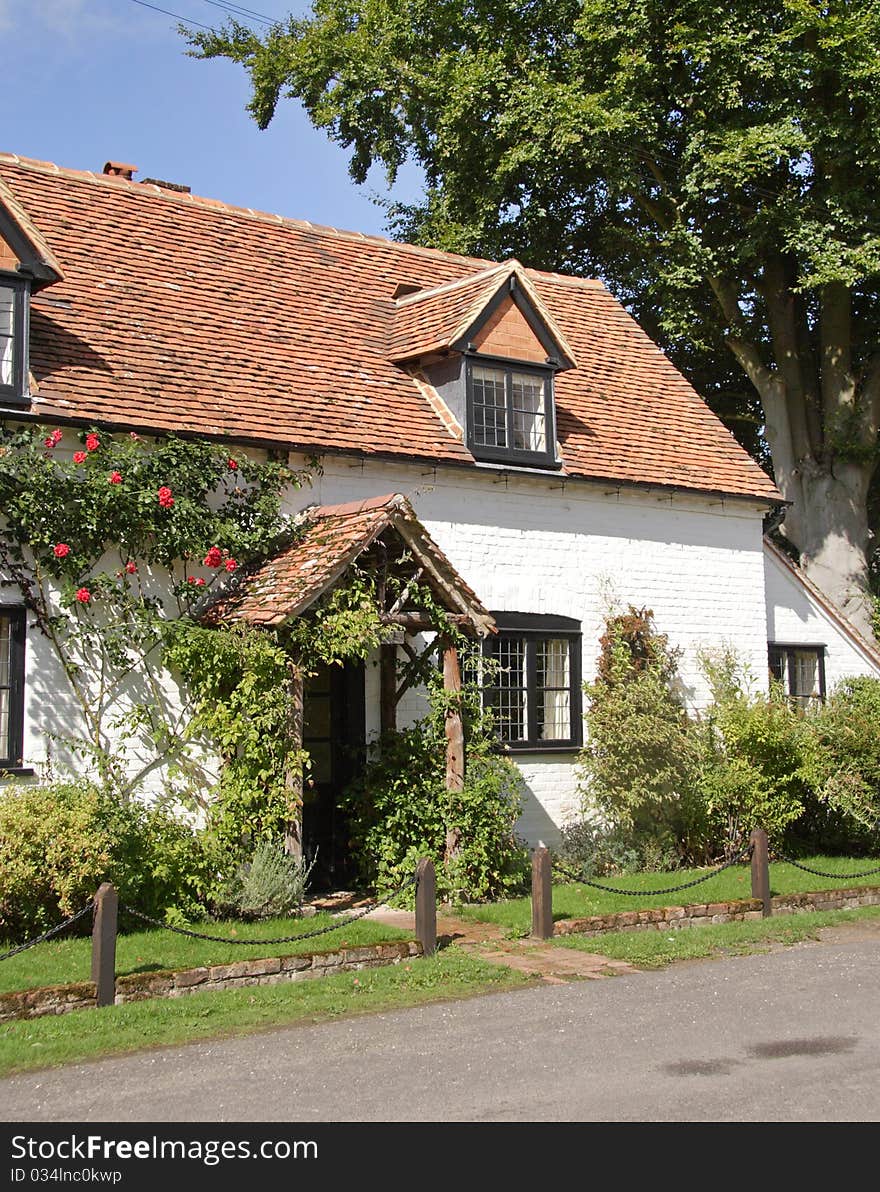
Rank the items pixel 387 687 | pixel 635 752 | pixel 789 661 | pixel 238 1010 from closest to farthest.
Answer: pixel 238 1010 → pixel 387 687 → pixel 635 752 → pixel 789 661

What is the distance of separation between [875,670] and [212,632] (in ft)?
43.1

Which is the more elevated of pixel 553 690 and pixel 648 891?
pixel 553 690

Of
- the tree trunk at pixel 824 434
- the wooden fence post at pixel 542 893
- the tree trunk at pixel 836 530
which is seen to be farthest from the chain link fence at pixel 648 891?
the tree trunk at pixel 836 530

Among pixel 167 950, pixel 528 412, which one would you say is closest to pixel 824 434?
pixel 528 412

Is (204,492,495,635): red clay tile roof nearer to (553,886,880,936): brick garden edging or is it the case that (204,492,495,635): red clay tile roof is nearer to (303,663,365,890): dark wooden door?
(303,663,365,890): dark wooden door

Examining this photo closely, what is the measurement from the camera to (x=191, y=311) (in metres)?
16.0

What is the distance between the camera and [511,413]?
16.9m

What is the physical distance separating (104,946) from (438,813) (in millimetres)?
4837

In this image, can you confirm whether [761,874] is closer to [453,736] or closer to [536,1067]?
[453,736]

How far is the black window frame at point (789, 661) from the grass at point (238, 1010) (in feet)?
35.2

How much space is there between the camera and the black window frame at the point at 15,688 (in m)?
12.4

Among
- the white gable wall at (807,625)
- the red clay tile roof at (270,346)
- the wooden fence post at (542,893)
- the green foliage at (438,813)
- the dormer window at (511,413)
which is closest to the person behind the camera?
the wooden fence post at (542,893)

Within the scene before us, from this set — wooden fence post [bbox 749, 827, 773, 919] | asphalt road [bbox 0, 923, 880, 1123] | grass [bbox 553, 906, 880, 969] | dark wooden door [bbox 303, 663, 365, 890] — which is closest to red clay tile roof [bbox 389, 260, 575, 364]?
dark wooden door [bbox 303, 663, 365, 890]

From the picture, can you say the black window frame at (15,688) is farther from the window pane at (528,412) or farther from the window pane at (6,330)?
the window pane at (528,412)
